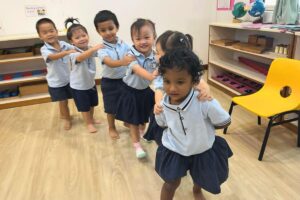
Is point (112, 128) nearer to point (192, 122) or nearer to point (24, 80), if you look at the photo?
point (192, 122)

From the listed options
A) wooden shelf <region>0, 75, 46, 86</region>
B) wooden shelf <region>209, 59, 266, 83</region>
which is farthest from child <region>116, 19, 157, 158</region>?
wooden shelf <region>0, 75, 46, 86</region>

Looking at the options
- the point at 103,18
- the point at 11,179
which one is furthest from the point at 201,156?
the point at 11,179

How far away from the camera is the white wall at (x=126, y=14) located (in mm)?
3283

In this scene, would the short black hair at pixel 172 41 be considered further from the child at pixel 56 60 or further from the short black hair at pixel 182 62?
the child at pixel 56 60

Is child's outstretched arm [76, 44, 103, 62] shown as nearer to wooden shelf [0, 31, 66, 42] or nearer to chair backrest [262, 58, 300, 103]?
wooden shelf [0, 31, 66, 42]

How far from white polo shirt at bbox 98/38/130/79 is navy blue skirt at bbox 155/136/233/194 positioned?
95 centimetres

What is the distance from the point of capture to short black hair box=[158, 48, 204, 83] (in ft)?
3.31

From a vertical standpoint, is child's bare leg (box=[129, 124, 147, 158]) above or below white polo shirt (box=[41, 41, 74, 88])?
below

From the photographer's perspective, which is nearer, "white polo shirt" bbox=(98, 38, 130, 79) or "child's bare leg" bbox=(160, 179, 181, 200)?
"child's bare leg" bbox=(160, 179, 181, 200)

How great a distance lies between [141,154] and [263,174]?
89 centimetres

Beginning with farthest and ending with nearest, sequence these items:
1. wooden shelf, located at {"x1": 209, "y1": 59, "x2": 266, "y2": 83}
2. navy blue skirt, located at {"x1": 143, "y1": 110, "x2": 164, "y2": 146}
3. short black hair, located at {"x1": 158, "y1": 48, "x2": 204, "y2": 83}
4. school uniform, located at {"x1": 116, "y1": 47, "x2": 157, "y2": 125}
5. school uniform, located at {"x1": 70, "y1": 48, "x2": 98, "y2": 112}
Answer: wooden shelf, located at {"x1": 209, "y1": 59, "x2": 266, "y2": 83}, school uniform, located at {"x1": 70, "y1": 48, "x2": 98, "y2": 112}, school uniform, located at {"x1": 116, "y1": 47, "x2": 157, "y2": 125}, navy blue skirt, located at {"x1": 143, "y1": 110, "x2": 164, "y2": 146}, short black hair, located at {"x1": 158, "y1": 48, "x2": 204, "y2": 83}

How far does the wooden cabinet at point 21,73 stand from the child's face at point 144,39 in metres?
1.89

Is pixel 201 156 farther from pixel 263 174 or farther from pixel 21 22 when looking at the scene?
pixel 21 22

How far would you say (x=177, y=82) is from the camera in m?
1.05
